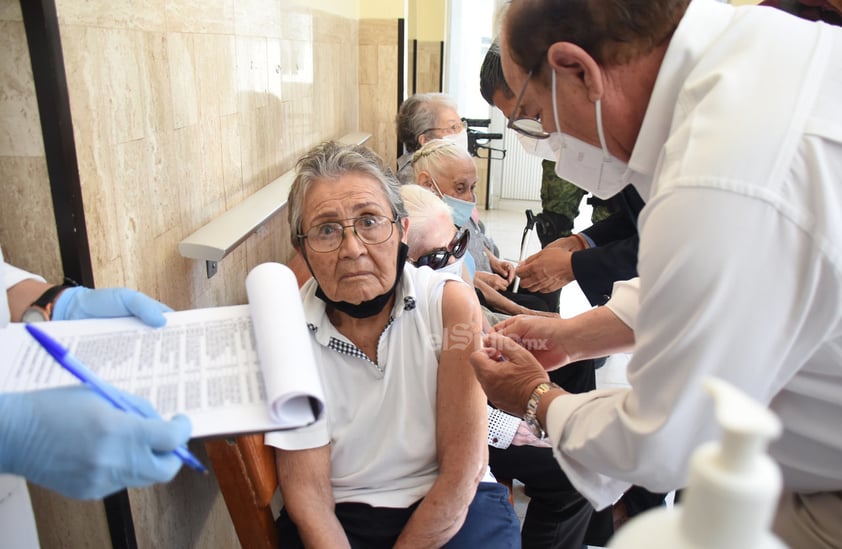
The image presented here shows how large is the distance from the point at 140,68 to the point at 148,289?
0.55 m

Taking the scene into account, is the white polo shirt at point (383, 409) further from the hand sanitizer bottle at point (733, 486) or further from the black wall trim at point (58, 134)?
the hand sanitizer bottle at point (733, 486)

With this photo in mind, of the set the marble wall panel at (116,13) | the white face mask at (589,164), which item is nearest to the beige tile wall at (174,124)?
the marble wall panel at (116,13)

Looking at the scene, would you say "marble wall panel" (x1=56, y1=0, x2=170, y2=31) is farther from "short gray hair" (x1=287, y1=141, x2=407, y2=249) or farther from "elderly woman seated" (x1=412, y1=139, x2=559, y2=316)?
"elderly woman seated" (x1=412, y1=139, x2=559, y2=316)

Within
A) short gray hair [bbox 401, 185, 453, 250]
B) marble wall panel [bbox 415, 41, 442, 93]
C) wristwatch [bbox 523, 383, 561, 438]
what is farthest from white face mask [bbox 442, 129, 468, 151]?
marble wall panel [bbox 415, 41, 442, 93]

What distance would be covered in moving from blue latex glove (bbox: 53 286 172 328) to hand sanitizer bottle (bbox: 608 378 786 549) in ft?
2.82

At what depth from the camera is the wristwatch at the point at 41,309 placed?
1.10 metres

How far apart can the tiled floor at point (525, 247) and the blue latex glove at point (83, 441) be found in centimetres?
218

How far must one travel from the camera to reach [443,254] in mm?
2238

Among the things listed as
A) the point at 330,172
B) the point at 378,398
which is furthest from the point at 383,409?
the point at 330,172

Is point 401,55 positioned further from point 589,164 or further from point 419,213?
point 589,164

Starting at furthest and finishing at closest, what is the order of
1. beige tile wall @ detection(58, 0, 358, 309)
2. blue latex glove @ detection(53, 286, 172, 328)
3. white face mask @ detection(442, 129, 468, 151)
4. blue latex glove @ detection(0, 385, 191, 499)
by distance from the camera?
white face mask @ detection(442, 129, 468, 151) → beige tile wall @ detection(58, 0, 358, 309) → blue latex glove @ detection(53, 286, 172, 328) → blue latex glove @ detection(0, 385, 191, 499)

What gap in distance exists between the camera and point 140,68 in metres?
1.48

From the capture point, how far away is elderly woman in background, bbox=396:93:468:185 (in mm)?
3545

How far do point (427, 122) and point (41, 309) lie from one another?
2.71 metres
